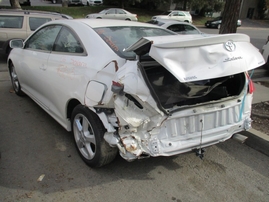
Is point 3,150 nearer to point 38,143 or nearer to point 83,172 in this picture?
point 38,143

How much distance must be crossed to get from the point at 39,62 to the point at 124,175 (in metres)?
2.17

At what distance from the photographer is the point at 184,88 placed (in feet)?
8.95

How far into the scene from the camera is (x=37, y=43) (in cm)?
409

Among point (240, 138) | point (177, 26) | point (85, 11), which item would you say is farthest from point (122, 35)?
point (85, 11)

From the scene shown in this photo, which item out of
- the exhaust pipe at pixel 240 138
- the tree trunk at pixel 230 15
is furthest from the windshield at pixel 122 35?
the tree trunk at pixel 230 15

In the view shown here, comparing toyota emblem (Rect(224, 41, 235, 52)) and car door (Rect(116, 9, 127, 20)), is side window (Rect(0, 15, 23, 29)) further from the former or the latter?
car door (Rect(116, 9, 127, 20))

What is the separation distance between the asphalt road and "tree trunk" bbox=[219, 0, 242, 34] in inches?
129

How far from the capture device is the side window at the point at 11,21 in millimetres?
8062

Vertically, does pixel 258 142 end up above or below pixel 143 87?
below

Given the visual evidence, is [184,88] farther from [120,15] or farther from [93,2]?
[93,2]

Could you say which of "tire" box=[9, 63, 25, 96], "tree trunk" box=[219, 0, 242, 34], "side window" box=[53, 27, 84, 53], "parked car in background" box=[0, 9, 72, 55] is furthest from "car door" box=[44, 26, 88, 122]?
"parked car in background" box=[0, 9, 72, 55]

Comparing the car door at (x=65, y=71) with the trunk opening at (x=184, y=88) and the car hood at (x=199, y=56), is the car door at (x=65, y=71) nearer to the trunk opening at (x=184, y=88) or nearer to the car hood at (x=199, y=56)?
the trunk opening at (x=184, y=88)

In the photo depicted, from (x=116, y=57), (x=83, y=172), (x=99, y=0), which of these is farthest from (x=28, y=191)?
(x=99, y=0)

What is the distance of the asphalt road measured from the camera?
258 cm
